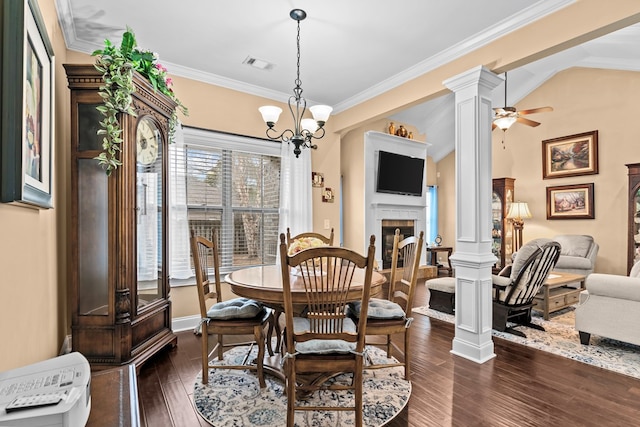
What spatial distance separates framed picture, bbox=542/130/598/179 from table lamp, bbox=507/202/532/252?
81 centimetres

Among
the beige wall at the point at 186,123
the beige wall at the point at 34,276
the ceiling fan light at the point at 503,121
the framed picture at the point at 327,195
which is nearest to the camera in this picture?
the beige wall at the point at 34,276

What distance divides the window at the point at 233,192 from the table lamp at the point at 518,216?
17.0ft

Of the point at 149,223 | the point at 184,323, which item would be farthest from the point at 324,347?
the point at 184,323

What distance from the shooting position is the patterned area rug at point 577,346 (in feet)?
8.94

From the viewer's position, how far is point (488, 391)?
2273 millimetres

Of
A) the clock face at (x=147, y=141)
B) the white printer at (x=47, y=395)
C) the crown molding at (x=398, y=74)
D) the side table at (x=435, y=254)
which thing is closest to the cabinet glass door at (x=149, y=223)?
the clock face at (x=147, y=141)

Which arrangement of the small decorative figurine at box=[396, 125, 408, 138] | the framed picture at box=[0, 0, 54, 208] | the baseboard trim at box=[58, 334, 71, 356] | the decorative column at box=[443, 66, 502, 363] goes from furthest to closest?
the small decorative figurine at box=[396, 125, 408, 138] → the decorative column at box=[443, 66, 502, 363] → the baseboard trim at box=[58, 334, 71, 356] → the framed picture at box=[0, 0, 54, 208]

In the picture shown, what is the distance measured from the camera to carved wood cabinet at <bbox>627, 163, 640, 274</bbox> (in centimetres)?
539

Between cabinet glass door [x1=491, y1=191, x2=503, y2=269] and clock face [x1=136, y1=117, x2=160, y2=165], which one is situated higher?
clock face [x1=136, y1=117, x2=160, y2=165]

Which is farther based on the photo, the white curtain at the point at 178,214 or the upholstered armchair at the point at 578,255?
the upholstered armchair at the point at 578,255

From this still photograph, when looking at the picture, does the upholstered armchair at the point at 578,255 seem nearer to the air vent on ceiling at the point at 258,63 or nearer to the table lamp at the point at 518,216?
the table lamp at the point at 518,216

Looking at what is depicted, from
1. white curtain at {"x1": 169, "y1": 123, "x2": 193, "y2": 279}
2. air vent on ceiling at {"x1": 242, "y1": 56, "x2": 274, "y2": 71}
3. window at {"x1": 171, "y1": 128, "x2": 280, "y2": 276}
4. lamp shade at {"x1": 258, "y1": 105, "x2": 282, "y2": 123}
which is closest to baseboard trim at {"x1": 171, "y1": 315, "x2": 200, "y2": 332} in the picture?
white curtain at {"x1": 169, "y1": 123, "x2": 193, "y2": 279}

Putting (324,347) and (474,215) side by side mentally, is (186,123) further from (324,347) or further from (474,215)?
(474,215)

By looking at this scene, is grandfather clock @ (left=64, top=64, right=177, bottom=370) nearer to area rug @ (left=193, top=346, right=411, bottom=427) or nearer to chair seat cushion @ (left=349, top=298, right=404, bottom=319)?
area rug @ (left=193, top=346, right=411, bottom=427)
